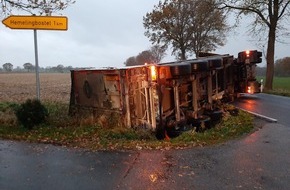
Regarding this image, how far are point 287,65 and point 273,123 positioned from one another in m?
79.7

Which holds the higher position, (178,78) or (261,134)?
(178,78)

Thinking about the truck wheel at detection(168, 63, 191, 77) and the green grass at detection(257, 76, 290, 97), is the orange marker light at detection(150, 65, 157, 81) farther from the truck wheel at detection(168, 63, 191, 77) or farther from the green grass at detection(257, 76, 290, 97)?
the green grass at detection(257, 76, 290, 97)

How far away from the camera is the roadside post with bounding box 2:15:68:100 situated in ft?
32.9

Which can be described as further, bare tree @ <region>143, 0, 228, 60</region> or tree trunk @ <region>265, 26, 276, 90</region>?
bare tree @ <region>143, 0, 228, 60</region>

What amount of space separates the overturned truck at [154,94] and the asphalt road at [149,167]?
1.73m

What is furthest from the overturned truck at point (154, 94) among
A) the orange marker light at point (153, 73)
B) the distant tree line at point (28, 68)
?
the distant tree line at point (28, 68)

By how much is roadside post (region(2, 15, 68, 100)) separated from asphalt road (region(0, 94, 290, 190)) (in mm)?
3894

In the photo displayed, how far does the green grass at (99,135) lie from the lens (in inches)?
295

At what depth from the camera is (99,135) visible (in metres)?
8.16

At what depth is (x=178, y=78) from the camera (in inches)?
352

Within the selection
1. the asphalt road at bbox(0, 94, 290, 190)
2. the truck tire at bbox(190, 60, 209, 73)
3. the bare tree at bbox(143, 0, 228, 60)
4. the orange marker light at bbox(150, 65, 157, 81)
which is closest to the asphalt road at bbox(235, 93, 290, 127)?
the truck tire at bbox(190, 60, 209, 73)

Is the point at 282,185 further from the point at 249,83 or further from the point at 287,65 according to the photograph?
the point at 287,65

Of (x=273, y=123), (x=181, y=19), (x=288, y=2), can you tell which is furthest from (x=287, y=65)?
(x=273, y=123)

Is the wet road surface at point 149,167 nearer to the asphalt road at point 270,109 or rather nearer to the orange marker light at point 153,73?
the orange marker light at point 153,73
